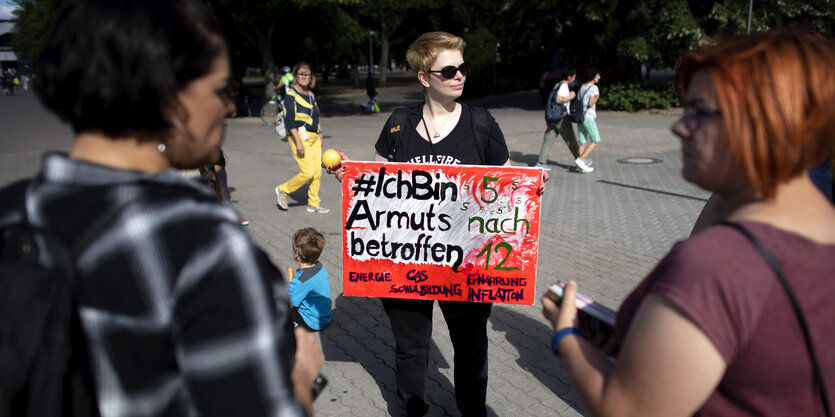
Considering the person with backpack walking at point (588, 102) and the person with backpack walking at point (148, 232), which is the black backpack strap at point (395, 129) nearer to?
the person with backpack walking at point (148, 232)

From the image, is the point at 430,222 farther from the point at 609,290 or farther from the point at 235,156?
the point at 235,156

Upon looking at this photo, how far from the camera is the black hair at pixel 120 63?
0.96m

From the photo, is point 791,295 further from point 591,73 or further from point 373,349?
point 591,73

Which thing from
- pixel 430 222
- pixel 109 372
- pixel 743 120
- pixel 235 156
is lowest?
pixel 235 156

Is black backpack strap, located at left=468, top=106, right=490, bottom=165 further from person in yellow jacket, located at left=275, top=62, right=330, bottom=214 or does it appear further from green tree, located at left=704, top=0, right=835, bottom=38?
green tree, located at left=704, top=0, right=835, bottom=38

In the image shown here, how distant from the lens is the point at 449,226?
2996 mm

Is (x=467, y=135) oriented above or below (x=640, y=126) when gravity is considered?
above

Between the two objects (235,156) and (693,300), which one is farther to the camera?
(235,156)

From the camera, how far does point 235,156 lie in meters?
13.2

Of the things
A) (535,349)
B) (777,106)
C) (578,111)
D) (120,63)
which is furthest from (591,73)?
(120,63)

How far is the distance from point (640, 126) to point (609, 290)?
1330 centimetres

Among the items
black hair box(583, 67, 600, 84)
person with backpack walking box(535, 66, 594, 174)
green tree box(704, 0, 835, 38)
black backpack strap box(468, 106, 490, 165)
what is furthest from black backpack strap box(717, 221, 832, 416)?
green tree box(704, 0, 835, 38)

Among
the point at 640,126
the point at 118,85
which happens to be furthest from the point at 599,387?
the point at 640,126

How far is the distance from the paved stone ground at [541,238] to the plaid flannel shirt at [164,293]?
2.56 meters
